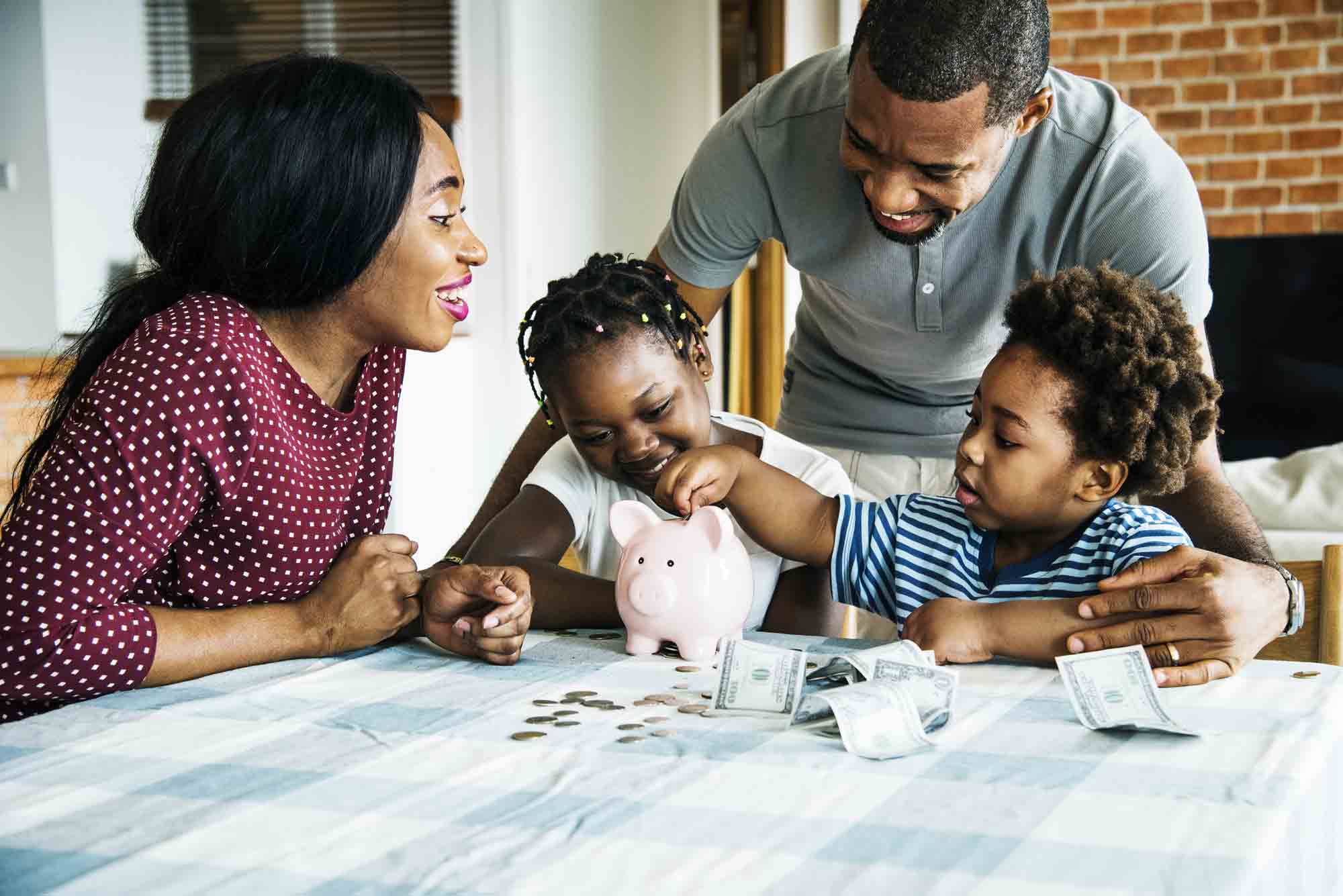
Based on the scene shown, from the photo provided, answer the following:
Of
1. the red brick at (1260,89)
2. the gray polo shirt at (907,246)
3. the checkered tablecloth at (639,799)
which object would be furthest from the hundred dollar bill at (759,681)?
the red brick at (1260,89)

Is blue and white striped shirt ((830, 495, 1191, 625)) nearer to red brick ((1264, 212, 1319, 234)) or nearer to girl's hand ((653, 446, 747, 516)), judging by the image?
girl's hand ((653, 446, 747, 516))

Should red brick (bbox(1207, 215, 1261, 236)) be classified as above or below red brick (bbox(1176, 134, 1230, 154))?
below

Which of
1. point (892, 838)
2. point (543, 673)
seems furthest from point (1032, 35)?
point (892, 838)

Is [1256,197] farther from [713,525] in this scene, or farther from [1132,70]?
[713,525]

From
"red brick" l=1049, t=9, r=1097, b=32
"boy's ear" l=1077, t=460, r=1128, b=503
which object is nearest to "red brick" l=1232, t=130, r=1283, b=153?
"red brick" l=1049, t=9, r=1097, b=32

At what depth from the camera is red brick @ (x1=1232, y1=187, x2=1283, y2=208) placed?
4.85 m

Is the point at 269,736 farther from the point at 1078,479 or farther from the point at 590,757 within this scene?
the point at 1078,479

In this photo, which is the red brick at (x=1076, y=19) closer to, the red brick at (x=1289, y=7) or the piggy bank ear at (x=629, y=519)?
the red brick at (x=1289, y=7)

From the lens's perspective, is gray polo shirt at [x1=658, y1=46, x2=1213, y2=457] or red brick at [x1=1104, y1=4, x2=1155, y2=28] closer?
gray polo shirt at [x1=658, y1=46, x2=1213, y2=457]

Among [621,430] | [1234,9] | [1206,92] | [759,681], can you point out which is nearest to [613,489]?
[621,430]

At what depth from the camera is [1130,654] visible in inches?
40.0

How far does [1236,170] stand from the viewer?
192 inches

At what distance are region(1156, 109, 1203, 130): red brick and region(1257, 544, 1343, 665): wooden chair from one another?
3987 millimetres

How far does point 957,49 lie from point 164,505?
934 mm
